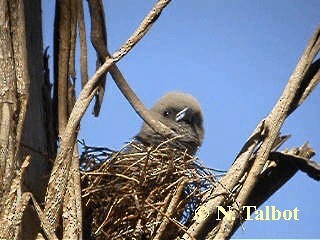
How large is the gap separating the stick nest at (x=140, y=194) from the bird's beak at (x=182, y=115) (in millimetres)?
583

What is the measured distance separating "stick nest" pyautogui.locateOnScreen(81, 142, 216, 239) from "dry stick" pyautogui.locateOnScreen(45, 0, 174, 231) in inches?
7.1

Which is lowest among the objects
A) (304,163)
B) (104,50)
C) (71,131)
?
(304,163)

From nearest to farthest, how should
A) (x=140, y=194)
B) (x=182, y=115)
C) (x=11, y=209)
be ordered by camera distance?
(x=11, y=209) → (x=140, y=194) → (x=182, y=115)

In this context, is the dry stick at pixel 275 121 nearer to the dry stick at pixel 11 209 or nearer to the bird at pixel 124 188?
the bird at pixel 124 188

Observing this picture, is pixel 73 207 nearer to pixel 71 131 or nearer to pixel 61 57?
pixel 71 131

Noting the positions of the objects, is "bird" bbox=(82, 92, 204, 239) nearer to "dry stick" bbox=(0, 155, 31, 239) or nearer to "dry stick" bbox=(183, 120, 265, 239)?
"dry stick" bbox=(183, 120, 265, 239)

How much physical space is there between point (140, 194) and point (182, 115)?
29.3 inches

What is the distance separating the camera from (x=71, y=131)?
1279 mm

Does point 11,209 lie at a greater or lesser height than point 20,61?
lesser

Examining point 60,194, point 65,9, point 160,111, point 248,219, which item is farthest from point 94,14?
A: point 160,111

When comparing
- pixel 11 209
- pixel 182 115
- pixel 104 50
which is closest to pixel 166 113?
pixel 182 115

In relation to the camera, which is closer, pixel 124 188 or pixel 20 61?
pixel 20 61

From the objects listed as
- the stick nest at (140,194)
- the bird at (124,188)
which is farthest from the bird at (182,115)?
the stick nest at (140,194)

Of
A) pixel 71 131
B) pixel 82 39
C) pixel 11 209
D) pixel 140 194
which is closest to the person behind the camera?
pixel 11 209
